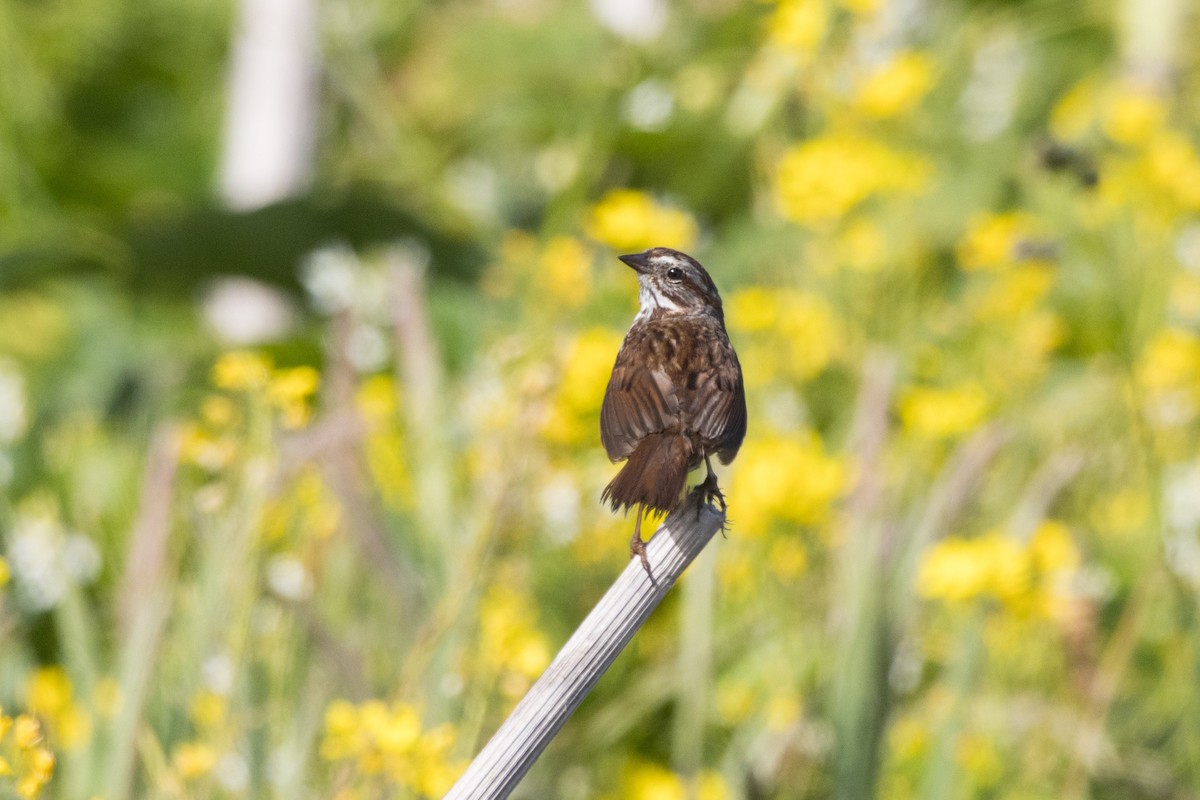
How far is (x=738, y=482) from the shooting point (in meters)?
2.21

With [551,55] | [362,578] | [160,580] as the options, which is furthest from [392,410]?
[551,55]

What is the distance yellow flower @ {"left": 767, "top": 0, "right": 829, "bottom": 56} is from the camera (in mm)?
2914

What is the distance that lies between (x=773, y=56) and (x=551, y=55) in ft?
8.29

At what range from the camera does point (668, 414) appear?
1041 mm

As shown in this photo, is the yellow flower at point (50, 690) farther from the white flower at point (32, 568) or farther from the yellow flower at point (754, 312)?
the yellow flower at point (754, 312)

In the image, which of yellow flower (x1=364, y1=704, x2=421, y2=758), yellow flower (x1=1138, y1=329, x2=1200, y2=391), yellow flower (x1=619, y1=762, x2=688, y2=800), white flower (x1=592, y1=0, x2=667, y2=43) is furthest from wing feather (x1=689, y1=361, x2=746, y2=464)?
white flower (x1=592, y1=0, x2=667, y2=43)

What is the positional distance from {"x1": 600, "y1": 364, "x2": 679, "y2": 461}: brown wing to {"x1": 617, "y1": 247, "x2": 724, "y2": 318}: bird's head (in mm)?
201

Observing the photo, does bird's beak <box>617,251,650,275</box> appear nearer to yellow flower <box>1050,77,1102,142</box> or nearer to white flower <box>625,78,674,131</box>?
white flower <box>625,78,674,131</box>

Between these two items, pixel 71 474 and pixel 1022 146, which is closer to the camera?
pixel 71 474

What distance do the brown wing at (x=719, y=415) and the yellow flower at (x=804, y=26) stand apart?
6.54ft

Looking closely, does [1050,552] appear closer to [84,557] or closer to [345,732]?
[345,732]

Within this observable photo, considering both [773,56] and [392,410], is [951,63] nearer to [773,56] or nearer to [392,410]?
[773,56]

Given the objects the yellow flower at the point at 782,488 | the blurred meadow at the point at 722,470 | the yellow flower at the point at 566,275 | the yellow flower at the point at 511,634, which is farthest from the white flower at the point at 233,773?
the yellow flower at the point at 566,275

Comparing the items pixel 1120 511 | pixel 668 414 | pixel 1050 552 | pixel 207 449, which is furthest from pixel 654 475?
pixel 1120 511
